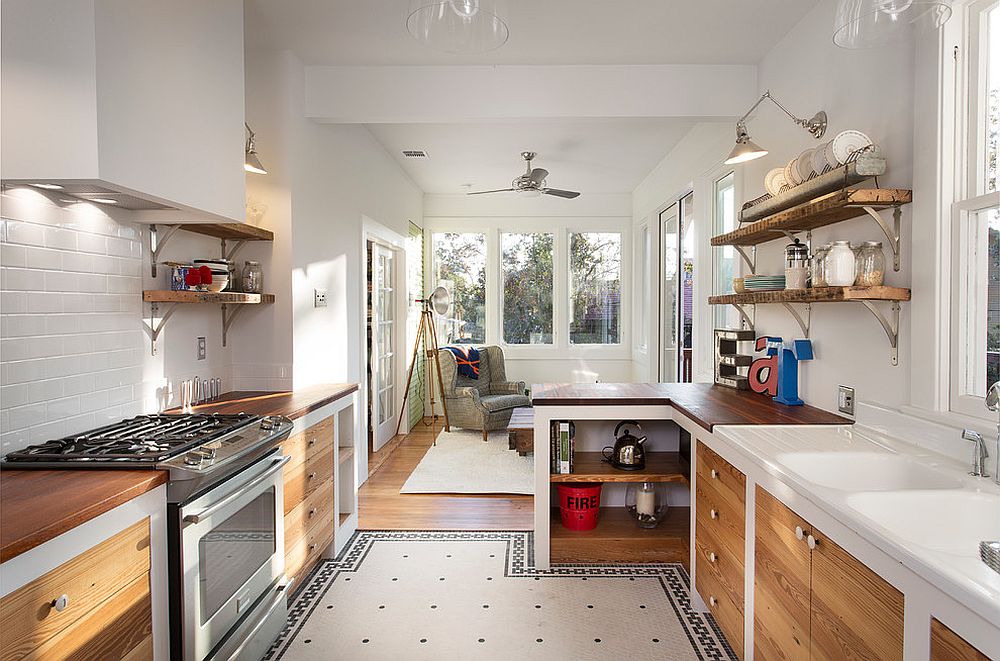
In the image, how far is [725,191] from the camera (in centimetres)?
421

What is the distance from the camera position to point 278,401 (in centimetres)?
289

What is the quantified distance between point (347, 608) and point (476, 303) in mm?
4936

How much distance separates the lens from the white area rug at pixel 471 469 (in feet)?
14.1

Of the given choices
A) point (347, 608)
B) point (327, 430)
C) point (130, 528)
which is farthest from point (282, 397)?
point (130, 528)

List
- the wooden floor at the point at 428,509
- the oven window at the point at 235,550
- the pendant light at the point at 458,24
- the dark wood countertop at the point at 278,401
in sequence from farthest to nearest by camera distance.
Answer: the wooden floor at the point at 428,509
the dark wood countertop at the point at 278,401
the oven window at the point at 235,550
the pendant light at the point at 458,24

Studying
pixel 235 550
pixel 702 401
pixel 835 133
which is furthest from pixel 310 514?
pixel 835 133

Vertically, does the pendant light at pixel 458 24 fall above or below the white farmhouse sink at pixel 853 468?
above

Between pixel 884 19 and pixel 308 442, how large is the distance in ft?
8.41

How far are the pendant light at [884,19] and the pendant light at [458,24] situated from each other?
91 centimetres

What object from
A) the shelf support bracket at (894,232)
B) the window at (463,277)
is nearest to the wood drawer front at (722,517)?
the shelf support bracket at (894,232)

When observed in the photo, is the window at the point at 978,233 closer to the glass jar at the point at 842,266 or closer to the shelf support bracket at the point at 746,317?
the glass jar at the point at 842,266

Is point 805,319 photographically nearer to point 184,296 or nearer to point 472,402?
point 184,296

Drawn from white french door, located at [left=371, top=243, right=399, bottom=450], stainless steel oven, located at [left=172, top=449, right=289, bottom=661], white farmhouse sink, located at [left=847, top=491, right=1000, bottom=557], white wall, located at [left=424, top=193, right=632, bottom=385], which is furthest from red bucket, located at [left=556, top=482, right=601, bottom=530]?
white wall, located at [left=424, top=193, right=632, bottom=385]

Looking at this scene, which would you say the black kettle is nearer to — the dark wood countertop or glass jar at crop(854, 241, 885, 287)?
glass jar at crop(854, 241, 885, 287)
